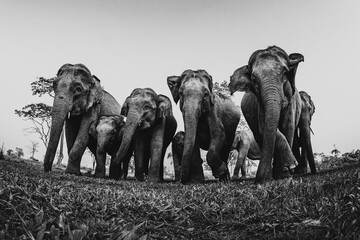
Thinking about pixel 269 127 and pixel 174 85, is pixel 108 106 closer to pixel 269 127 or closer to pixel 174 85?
pixel 174 85

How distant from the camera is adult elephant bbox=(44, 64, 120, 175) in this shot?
11164 mm

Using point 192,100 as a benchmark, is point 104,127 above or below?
below

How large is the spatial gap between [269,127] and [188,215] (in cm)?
379

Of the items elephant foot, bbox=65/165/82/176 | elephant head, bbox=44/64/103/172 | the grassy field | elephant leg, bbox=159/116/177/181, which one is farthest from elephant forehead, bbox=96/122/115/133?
the grassy field

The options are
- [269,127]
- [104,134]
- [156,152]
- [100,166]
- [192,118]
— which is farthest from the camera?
[156,152]

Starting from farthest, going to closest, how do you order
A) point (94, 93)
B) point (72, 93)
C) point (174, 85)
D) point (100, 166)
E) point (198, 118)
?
point (94, 93) → point (174, 85) → point (100, 166) → point (72, 93) → point (198, 118)

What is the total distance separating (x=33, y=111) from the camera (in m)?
38.6

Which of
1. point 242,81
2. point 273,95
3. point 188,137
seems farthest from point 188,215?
point 242,81

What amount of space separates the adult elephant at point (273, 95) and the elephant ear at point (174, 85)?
284 centimetres

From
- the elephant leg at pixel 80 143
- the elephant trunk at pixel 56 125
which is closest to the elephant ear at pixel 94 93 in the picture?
the elephant leg at pixel 80 143

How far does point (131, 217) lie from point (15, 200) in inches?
52.5

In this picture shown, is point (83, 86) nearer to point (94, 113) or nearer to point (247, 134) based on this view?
point (94, 113)

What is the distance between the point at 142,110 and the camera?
1297cm

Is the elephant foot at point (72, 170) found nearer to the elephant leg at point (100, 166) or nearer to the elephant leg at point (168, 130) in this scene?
the elephant leg at point (100, 166)
